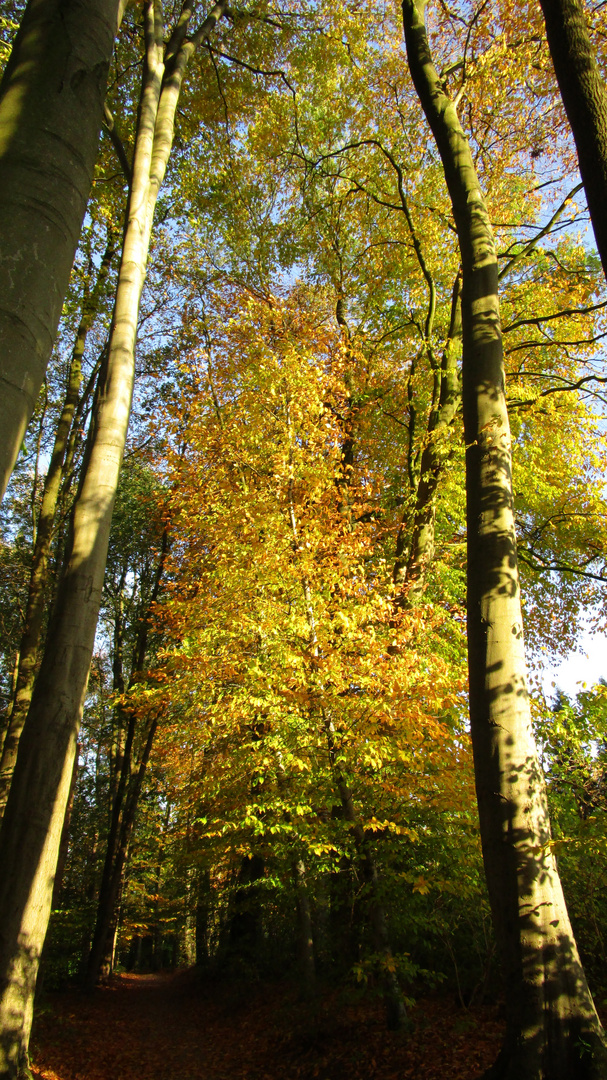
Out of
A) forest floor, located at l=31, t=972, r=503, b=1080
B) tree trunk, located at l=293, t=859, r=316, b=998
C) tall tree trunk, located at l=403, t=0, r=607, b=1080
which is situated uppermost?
tall tree trunk, located at l=403, t=0, r=607, b=1080

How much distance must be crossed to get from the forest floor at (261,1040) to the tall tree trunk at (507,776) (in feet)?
9.54

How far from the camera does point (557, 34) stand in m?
3.96

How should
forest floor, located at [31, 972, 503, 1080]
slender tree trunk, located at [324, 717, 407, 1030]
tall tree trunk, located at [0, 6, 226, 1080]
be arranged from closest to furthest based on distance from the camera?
tall tree trunk, located at [0, 6, 226, 1080] < slender tree trunk, located at [324, 717, 407, 1030] < forest floor, located at [31, 972, 503, 1080]

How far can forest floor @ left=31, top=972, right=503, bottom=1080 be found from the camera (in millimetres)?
6059

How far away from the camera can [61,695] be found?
3662mm

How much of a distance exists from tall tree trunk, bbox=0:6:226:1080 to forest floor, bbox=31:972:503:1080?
4365mm

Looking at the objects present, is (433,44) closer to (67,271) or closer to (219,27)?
(219,27)

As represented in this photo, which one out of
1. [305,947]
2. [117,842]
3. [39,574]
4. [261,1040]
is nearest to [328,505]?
[39,574]

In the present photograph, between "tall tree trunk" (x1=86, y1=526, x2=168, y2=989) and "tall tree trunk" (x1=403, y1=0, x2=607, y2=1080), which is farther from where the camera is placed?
"tall tree trunk" (x1=86, y1=526, x2=168, y2=989)

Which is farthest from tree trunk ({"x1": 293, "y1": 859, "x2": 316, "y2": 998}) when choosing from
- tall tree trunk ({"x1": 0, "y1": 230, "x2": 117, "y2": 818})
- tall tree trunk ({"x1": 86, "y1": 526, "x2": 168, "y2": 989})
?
tall tree trunk ({"x1": 86, "y1": 526, "x2": 168, "y2": 989})

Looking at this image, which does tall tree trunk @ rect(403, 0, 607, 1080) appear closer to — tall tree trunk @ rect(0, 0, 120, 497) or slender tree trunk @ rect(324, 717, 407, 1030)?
slender tree trunk @ rect(324, 717, 407, 1030)

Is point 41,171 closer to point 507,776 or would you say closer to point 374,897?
point 507,776

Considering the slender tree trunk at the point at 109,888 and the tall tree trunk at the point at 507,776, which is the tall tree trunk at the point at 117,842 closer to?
the slender tree trunk at the point at 109,888

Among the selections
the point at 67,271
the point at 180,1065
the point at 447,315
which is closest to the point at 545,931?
the point at 67,271
